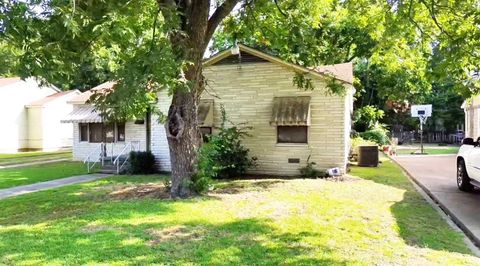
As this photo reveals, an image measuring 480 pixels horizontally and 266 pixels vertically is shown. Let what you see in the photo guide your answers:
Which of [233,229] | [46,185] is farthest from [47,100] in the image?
[233,229]

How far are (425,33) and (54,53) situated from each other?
900cm

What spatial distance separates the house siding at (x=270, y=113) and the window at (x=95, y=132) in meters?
7.81

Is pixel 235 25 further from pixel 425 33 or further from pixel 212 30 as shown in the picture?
pixel 425 33

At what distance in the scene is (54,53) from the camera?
23.2ft

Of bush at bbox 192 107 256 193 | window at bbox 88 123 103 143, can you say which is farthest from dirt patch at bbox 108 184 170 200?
window at bbox 88 123 103 143

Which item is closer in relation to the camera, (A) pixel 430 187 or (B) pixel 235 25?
(A) pixel 430 187

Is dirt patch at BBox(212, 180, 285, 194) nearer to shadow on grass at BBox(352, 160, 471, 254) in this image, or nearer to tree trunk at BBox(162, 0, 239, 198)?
tree trunk at BBox(162, 0, 239, 198)

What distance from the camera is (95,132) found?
22.0m

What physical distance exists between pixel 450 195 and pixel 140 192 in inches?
336

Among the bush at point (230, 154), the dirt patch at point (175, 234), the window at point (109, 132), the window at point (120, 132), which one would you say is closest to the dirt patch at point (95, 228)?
the dirt patch at point (175, 234)

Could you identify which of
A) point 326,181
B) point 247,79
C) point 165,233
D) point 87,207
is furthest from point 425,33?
point 87,207

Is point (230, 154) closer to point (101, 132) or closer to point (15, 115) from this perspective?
point (101, 132)

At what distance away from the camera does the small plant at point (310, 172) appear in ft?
48.8

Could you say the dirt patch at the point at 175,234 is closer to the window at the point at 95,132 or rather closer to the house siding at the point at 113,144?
the house siding at the point at 113,144
